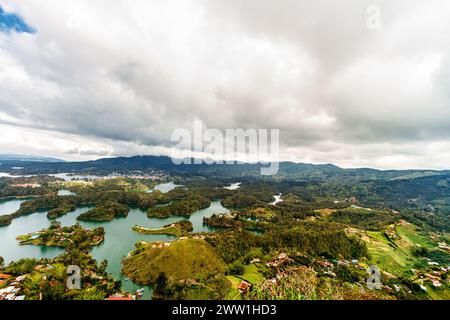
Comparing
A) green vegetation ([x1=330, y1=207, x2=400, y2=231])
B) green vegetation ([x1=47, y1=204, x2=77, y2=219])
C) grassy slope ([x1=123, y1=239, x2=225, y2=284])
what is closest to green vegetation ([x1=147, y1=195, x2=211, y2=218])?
green vegetation ([x1=47, y1=204, x2=77, y2=219])

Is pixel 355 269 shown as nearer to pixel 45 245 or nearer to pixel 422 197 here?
pixel 45 245

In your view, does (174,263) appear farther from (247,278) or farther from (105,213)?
(105,213)

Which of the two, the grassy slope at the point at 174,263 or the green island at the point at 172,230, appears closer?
the grassy slope at the point at 174,263

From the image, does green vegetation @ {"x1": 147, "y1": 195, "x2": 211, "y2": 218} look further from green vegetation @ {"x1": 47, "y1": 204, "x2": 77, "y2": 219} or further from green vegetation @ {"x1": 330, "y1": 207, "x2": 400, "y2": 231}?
green vegetation @ {"x1": 330, "y1": 207, "x2": 400, "y2": 231}

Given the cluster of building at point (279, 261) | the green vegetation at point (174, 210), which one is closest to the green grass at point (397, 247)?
the cluster of building at point (279, 261)

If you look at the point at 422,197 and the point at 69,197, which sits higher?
the point at 69,197

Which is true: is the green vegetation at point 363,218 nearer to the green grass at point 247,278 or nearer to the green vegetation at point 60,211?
the green grass at point 247,278

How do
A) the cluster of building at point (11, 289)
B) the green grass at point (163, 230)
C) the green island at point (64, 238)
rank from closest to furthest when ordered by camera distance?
the cluster of building at point (11, 289)
the green island at point (64, 238)
the green grass at point (163, 230)
